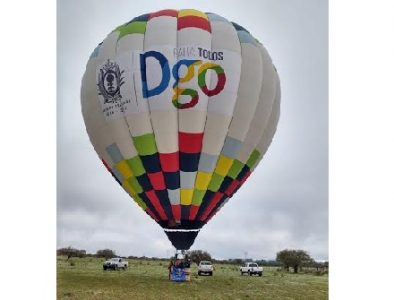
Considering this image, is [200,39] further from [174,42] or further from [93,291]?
[93,291]

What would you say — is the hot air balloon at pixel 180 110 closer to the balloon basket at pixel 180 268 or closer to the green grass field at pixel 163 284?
the balloon basket at pixel 180 268

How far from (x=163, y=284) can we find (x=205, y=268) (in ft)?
2.21

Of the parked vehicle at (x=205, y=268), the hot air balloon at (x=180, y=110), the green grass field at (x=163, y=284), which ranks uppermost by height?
the hot air balloon at (x=180, y=110)

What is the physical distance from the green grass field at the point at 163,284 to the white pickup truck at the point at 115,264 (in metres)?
0.07

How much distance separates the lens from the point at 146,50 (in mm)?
6816

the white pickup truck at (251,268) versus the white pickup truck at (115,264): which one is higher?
the white pickup truck at (115,264)

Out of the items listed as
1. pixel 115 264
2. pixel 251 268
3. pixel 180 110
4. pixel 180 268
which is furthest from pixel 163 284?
pixel 180 110

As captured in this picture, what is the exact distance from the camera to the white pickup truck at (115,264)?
21.2 feet

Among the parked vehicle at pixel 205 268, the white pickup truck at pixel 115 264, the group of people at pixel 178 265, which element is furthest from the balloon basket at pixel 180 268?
the white pickup truck at pixel 115 264

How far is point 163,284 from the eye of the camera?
258 inches

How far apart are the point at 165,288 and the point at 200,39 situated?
2.86 metres

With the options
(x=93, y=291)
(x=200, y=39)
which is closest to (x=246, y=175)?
(x=200, y=39)

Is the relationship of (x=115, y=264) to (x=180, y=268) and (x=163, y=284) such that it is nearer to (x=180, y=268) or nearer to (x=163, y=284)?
(x=163, y=284)
